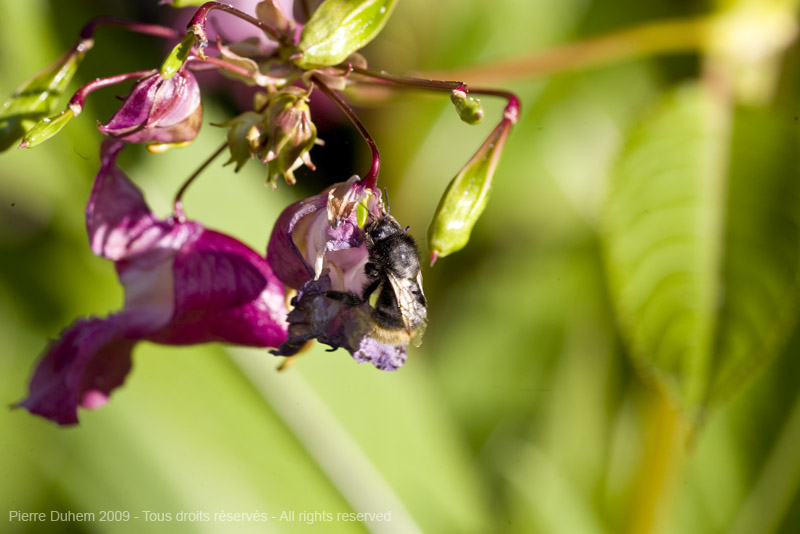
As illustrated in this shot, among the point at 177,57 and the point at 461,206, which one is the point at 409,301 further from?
the point at 177,57

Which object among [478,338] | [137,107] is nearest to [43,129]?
[137,107]

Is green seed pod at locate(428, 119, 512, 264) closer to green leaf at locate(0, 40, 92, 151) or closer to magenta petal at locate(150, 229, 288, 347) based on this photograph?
magenta petal at locate(150, 229, 288, 347)

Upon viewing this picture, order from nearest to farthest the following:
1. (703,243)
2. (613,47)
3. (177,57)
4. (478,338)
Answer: (177,57) < (703,243) < (613,47) < (478,338)

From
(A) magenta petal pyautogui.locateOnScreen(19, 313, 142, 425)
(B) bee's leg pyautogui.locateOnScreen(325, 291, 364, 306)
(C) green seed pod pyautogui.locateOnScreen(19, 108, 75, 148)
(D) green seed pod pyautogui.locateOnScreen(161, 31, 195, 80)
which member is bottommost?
(A) magenta petal pyautogui.locateOnScreen(19, 313, 142, 425)

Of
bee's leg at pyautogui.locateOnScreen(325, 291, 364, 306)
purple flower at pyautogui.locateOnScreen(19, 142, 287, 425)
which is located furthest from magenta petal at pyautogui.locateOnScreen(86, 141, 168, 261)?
bee's leg at pyautogui.locateOnScreen(325, 291, 364, 306)

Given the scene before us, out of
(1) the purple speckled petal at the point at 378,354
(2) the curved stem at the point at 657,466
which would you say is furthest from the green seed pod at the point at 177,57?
(2) the curved stem at the point at 657,466
